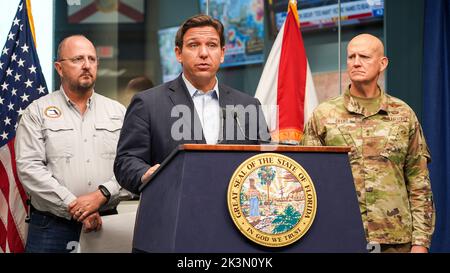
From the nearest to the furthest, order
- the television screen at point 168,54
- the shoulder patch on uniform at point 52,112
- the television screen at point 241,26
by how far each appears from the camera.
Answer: the shoulder patch on uniform at point 52,112, the television screen at point 168,54, the television screen at point 241,26

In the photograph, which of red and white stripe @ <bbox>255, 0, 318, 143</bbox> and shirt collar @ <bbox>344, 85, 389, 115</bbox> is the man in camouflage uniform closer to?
shirt collar @ <bbox>344, 85, 389, 115</bbox>

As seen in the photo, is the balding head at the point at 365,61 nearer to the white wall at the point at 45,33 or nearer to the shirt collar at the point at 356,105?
the shirt collar at the point at 356,105

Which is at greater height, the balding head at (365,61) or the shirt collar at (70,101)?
the balding head at (365,61)

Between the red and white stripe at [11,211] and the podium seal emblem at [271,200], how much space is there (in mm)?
2389

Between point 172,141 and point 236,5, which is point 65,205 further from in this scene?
point 236,5

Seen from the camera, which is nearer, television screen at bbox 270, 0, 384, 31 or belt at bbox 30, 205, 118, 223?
belt at bbox 30, 205, 118, 223

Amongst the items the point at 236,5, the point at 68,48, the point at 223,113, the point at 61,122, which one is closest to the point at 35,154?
the point at 61,122

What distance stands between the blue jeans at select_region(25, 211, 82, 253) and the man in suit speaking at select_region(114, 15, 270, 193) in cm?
95

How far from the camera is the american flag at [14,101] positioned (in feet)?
13.5

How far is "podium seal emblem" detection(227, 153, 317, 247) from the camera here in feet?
6.84

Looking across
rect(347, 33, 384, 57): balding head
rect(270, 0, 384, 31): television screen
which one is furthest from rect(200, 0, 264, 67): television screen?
rect(347, 33, 384, 57): balding head

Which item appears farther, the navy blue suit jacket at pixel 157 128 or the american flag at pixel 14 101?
the american flag at pixel 14 101

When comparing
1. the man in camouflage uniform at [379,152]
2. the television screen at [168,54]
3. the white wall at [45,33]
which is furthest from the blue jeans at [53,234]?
the television screen at [168,54]

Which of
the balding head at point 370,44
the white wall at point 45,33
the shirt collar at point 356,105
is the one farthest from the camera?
the white wall at point 45,33
